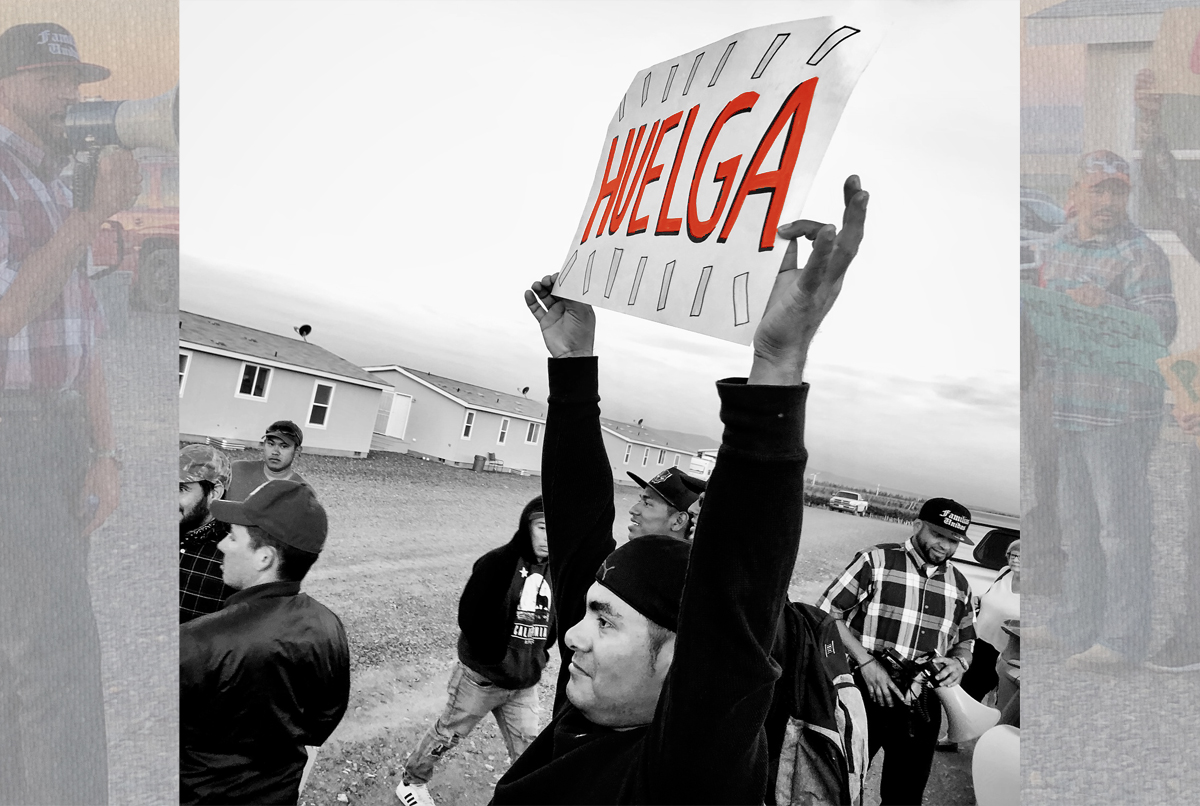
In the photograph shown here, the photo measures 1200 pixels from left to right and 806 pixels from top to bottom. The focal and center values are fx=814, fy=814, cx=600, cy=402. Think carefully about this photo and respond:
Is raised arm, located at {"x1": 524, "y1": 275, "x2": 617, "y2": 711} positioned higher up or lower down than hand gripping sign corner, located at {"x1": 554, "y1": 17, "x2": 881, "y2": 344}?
lower down

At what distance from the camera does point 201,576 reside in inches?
71.8

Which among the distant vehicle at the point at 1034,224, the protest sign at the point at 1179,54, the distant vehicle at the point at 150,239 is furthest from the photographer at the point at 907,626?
the distant vehicle at the point at 150,239

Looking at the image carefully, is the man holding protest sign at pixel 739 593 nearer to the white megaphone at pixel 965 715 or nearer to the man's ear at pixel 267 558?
the man's ear at pixel 267 558

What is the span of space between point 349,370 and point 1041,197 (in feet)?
5.83

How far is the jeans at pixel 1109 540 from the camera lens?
5.57ft

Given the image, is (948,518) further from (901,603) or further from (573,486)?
(573,486)

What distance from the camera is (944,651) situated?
1.97m

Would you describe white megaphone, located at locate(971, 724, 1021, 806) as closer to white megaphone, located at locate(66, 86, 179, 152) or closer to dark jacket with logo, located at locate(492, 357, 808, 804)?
dark jacket with logo, located at locate(492, 357, 808, 804)

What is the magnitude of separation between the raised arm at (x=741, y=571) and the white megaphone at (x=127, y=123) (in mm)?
1926

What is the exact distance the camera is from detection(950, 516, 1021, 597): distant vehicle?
79.4 inches

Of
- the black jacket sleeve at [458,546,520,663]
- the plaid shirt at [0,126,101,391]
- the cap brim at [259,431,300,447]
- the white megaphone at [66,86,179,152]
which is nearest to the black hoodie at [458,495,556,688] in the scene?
the black jacket sleeve at [458,546,520,663]

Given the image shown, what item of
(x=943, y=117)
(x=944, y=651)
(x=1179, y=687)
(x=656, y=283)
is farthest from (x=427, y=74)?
(x=1179, y=687)

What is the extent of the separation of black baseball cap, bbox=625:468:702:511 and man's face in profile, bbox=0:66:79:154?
159 centimetres

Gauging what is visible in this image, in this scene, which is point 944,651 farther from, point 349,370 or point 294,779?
point 349,370
